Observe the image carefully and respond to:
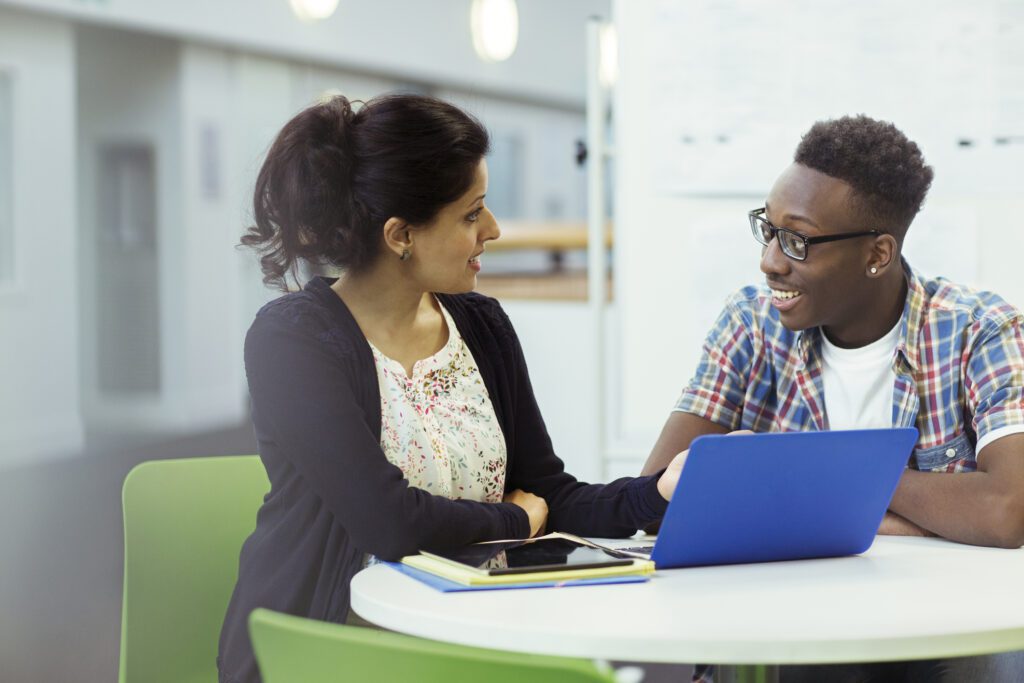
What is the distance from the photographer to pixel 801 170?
196cm

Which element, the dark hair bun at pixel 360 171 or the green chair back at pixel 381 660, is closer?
the green chair back at pixel 381 660

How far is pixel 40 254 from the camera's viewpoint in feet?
22.9

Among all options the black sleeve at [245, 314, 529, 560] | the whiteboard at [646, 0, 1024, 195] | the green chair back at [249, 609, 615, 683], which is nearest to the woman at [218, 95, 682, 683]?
the black sleeve at [245, 314, 529, 560]

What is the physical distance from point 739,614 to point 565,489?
2.05 ft

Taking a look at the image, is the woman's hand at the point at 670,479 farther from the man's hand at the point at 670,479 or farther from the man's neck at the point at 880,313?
the man's neck at the point at 880,313

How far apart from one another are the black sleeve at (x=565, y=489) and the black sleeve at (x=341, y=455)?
0.60 feet

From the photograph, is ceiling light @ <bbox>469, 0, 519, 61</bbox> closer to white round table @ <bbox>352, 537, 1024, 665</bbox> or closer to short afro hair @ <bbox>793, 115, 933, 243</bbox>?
short afro hair @ <bbox>793, 115, 933, 243</bbox>

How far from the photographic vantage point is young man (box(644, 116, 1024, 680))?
6.15 feet

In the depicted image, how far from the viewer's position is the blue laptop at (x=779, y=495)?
1.32 meters

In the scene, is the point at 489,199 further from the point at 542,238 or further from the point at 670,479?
the point at 670,479

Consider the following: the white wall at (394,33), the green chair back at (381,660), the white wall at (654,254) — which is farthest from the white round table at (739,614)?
the white wall at (394,33)

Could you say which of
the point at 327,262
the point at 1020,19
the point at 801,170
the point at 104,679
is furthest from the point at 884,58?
the point at 104,679

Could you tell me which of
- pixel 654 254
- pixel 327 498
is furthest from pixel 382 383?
pixel 654 254

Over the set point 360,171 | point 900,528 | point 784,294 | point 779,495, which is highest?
point 360,171
